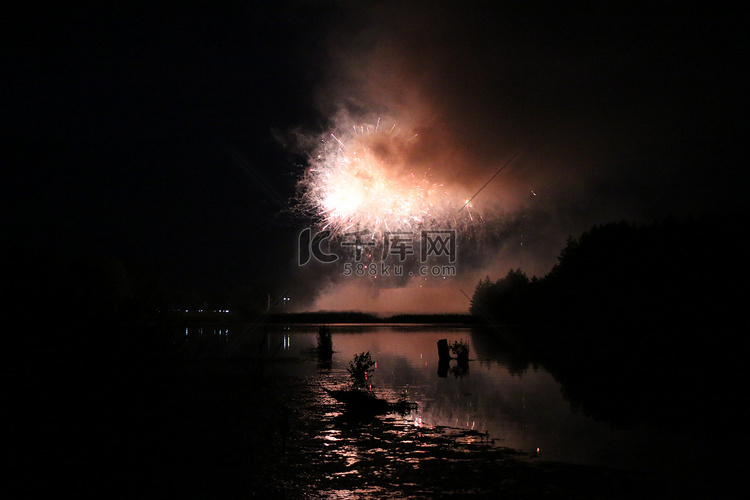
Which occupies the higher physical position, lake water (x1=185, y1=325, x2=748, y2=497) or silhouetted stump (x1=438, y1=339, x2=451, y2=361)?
silhouetted stump (x1=438, y1=339, x2=451, y2=361)

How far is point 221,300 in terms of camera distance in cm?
14050

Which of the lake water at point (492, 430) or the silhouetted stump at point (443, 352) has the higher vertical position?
the silhouetted stump at point (443, 352)

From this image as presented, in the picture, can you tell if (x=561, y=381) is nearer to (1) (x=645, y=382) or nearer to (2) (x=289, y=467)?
(1) (x=645, y=382)

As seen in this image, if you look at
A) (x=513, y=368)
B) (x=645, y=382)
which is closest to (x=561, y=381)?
(x=645, y=382)

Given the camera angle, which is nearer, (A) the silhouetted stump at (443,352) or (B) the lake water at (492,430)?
(B) the lake water at (492,430)

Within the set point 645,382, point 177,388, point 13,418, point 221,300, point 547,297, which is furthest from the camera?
point 221,300

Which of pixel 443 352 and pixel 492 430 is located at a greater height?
pixel 443 352

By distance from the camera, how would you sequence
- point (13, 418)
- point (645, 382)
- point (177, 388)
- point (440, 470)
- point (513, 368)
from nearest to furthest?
point (13, 418) < point (440, 470) < point (177, 388) < point (645, 382) < point (513, 368)

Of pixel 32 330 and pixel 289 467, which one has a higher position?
pixel 32 330

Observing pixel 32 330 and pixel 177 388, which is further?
pixel 177 388

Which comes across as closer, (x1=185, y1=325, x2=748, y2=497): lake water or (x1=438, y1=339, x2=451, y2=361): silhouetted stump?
(x1=185, y1=325, x2=748, y2=497): lake water

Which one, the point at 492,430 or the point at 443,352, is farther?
the point at 443,352

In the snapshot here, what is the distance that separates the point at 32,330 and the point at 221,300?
136m

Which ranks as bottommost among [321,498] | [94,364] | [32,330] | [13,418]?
[321,498]
